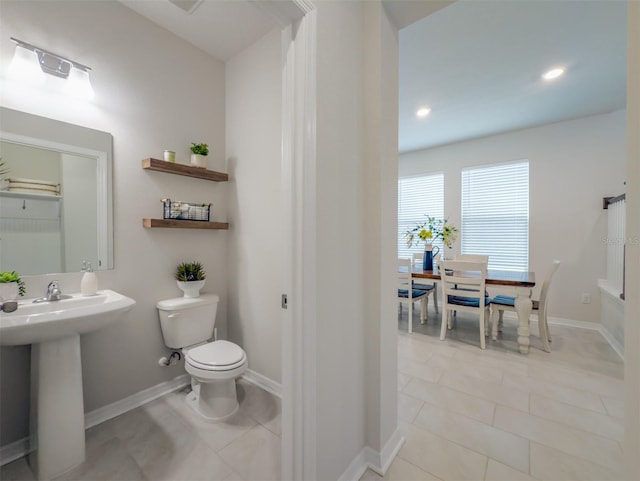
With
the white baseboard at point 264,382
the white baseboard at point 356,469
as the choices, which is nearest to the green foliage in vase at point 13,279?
the white baseboard at point 264,382

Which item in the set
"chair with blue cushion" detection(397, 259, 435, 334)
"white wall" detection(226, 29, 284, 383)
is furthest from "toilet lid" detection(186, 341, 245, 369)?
"chair with blue cushion" detection(397, 259, 435, 334)

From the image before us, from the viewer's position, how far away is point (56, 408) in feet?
4.49

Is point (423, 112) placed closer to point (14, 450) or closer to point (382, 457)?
point (382, 457)

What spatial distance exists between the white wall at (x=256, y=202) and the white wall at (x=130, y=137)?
7.1 inches

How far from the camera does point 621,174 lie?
3.31 meters

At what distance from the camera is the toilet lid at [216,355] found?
1.70m

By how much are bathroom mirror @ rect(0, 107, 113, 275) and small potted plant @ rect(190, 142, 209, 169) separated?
52 cm

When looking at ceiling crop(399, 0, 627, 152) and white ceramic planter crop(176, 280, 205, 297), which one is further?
white ceramic planter crop(176, 280, 205, 297)

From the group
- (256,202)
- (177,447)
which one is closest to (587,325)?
(256,202)

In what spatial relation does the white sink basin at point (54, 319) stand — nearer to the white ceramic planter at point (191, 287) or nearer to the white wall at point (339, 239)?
the white ceramic planter at point (191, 287)

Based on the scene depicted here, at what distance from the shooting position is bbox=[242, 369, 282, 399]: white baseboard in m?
2.12

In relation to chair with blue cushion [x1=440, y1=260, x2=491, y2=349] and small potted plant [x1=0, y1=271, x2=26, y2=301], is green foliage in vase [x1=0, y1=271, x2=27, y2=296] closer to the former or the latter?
small potted plant [x1=0, y1=271, x2=26, y2=301]

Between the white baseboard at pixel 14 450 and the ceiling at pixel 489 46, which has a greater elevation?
the ceiling at pixel 489 46

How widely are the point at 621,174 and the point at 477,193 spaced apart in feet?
5.00
